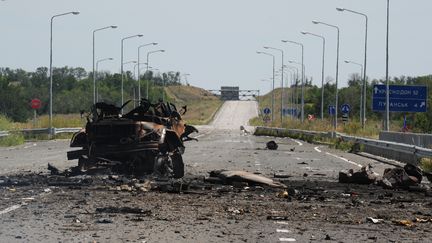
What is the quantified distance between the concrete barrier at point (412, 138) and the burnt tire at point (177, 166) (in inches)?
570

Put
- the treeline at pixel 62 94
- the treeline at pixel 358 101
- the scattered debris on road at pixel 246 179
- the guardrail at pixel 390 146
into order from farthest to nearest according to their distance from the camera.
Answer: the treeline at pixel 62 94, the treeline at pixel 358 101, the guardrail at pixel 390 146, the scattered debris on road at pixel 246 179

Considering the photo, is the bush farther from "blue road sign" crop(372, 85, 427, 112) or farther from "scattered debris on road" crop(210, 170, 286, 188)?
"scattered debris on road" crop(210, 170, 286, 188)

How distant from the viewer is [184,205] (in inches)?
559

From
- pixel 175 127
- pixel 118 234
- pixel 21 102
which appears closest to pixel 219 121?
pixel 21 102

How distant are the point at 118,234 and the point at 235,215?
272cm

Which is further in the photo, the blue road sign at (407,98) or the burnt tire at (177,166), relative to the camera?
the blue road sign at (407,98)

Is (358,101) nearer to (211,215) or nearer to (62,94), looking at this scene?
(62,94)

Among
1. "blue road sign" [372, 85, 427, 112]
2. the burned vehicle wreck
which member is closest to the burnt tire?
the burned vehicle wreck

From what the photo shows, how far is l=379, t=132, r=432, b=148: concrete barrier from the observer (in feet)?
106

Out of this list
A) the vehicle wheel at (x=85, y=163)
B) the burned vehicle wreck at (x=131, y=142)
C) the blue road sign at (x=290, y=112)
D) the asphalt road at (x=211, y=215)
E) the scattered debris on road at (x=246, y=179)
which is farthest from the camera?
the blue road sign at (x=290, y=112)

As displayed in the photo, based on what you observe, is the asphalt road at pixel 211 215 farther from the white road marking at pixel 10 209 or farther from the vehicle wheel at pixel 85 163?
the vehicle wheel at pixel 85 163

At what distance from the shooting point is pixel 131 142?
18703mm

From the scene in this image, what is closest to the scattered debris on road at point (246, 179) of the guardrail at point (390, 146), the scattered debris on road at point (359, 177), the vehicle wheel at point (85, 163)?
the scattered debris on road at point (359, 177)

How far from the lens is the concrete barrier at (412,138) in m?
32.3
